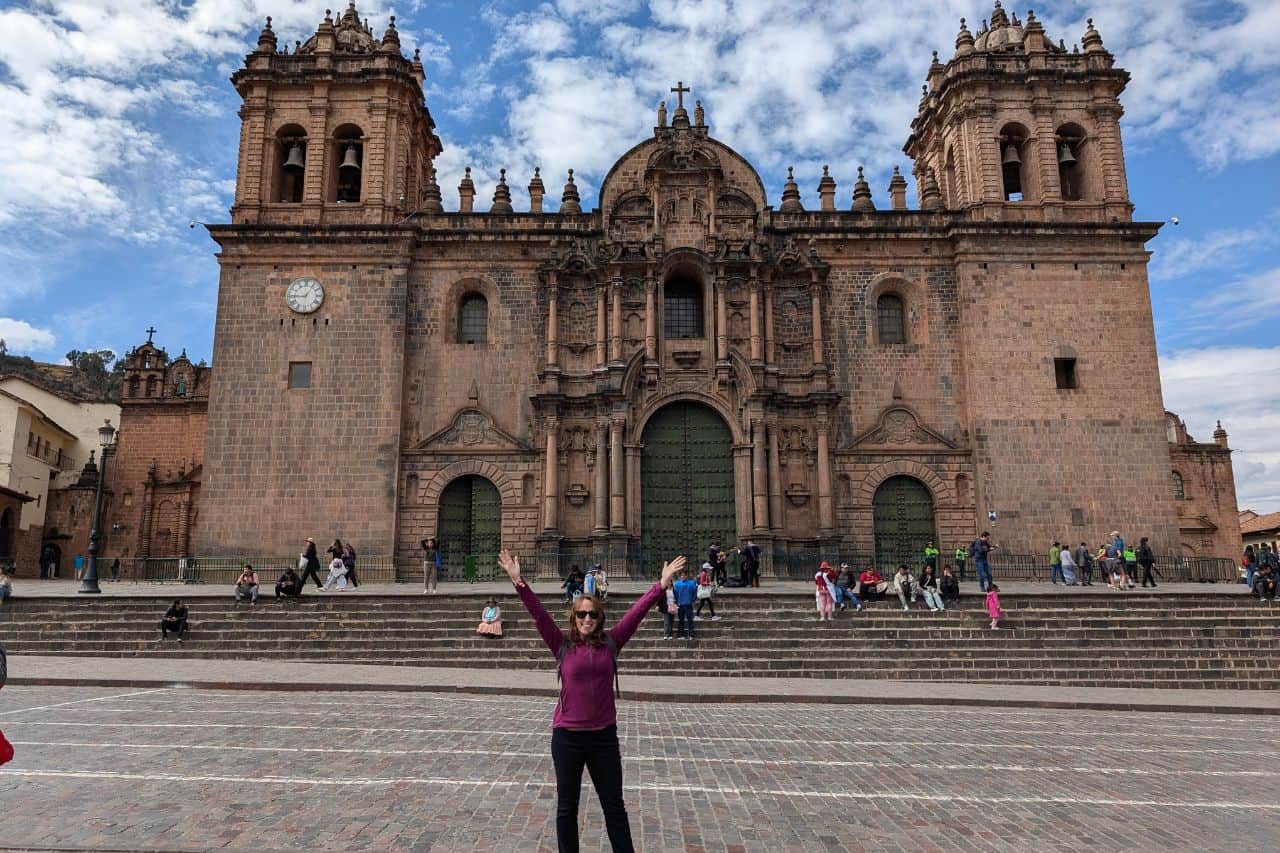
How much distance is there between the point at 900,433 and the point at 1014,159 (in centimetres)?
1019

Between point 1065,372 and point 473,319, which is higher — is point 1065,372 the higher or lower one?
the lower one

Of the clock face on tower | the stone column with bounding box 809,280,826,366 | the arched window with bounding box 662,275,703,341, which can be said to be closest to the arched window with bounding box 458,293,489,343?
the clock face on tower

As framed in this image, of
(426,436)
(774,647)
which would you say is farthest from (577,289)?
(774,647)

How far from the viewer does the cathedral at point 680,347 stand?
25.9 metres

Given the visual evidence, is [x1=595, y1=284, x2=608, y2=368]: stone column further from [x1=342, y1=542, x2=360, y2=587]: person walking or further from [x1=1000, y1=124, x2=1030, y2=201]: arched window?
[x1=1000, y1=124, x2=1030, y2=201]: arched window

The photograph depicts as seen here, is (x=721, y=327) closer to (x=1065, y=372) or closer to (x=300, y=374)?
(x=1065, y=372)

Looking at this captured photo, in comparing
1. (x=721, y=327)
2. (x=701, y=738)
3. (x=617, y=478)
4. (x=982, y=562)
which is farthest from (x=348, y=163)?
(x=701, y=738)

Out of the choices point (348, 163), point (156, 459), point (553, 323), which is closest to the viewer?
point (553, 323)

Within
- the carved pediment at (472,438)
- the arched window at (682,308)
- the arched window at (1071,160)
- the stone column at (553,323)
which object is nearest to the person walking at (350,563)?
the carved pediment at (472,438)

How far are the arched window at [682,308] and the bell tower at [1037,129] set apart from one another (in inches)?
358

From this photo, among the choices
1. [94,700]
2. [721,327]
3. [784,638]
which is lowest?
[94,700]

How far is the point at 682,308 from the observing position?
28.2 meters

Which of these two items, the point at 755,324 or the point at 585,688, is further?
the point at 755,324

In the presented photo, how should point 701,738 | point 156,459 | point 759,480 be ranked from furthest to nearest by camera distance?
point 156,459, point 759,480, point 701,738
